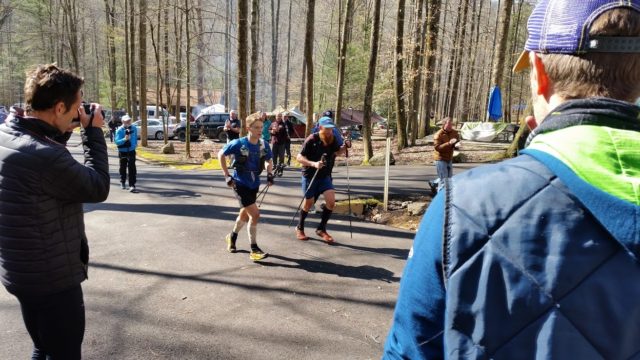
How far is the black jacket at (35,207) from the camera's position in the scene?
2.36 meters

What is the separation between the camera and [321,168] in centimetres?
718

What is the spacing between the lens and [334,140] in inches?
293

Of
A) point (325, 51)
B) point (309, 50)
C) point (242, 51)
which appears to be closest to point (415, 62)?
point (309, 50)

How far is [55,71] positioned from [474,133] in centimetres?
2345

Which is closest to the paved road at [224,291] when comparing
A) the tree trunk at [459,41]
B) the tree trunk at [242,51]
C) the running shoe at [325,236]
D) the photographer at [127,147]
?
the running shoe at [325,236]

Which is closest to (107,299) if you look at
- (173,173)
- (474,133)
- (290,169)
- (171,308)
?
(171,308)

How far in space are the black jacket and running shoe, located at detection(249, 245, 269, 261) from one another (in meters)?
3.77

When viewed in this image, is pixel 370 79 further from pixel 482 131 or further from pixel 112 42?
pixel 112 42

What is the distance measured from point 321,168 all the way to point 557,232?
6.33 meters

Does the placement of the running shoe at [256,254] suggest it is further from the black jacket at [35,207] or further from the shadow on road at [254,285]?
the black jacket at [35,207]

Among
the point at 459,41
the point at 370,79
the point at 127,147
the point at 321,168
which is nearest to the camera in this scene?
the point at 321,168

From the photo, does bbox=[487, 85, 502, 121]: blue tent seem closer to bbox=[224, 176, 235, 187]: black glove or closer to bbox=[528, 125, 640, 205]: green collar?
bbox=[224, 176, 235, 187]: black glove

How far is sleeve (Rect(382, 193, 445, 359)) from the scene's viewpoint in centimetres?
98

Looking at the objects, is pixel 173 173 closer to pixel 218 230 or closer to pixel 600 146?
pixel 218 230
